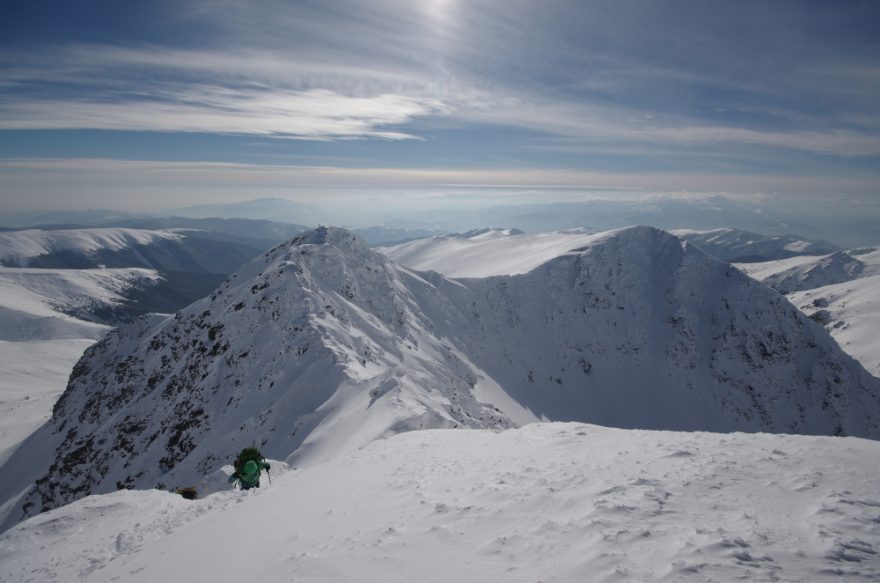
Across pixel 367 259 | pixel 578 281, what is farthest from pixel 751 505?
pixel 578 281

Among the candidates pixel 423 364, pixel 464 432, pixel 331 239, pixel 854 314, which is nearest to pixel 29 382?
pixel 331 239

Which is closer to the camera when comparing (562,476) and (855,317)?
(562,476)

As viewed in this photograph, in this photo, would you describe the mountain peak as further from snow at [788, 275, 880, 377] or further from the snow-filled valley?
snow at [788, 275, 880, 377]

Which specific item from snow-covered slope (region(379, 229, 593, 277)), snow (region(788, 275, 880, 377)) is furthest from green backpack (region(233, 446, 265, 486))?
snow (region(788, 275, 880, 377))

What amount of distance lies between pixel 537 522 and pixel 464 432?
43.7 ft

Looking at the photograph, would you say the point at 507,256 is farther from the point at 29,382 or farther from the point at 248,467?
the point at 29,382

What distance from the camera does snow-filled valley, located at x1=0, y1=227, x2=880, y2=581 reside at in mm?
8398

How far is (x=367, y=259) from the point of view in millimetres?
73562

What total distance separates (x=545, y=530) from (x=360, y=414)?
23.5 m

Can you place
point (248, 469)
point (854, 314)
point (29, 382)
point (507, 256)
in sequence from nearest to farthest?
point (248, 469)
point (29, 382)
point (507, 256)
point (854, 314)

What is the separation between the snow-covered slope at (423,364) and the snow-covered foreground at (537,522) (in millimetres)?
11532

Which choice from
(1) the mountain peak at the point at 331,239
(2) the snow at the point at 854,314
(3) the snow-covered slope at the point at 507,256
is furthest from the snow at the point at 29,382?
(2) the snow at the point at 854,314

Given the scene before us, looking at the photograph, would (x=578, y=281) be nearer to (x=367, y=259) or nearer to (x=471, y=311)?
(x=471, y=311)

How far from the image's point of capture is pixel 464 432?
22266 mm
